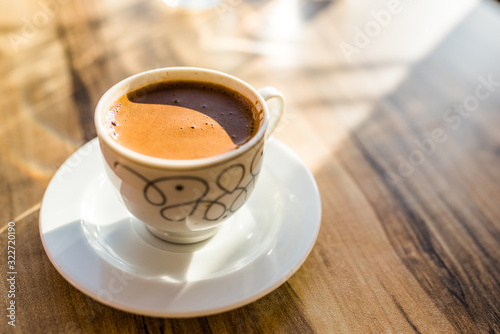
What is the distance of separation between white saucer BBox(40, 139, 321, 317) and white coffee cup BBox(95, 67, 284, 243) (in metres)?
0.05

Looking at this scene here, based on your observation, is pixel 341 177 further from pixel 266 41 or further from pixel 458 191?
pixel 266 41

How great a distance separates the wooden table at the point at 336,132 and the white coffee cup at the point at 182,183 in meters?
0.14

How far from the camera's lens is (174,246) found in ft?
2.52

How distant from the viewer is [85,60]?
4.03ft

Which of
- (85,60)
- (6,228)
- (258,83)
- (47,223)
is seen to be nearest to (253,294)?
(47,223)
